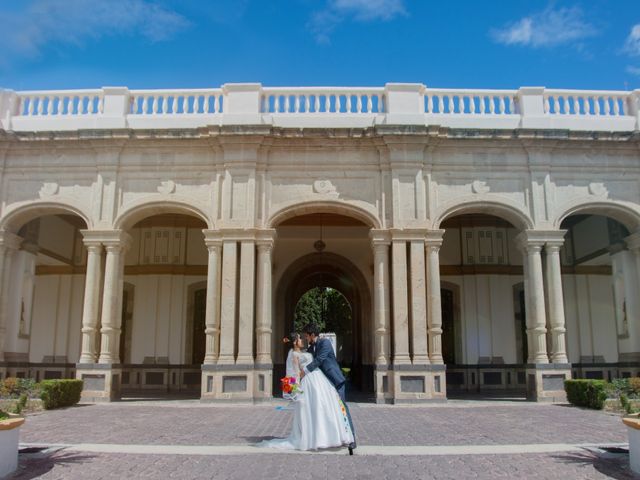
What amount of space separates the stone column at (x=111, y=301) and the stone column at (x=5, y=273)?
2.77 m

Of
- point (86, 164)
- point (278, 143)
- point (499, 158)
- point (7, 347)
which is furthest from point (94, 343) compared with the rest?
point (499, 158)

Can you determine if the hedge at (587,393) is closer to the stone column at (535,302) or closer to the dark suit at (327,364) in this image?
the stone column at (535,302)

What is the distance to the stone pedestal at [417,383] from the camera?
45.3 feet

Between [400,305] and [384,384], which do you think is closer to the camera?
[384,384]

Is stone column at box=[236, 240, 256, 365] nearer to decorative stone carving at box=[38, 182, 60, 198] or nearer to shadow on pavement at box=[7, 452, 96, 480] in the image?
decorative stone carving at box=[38, 182, 60, 198]

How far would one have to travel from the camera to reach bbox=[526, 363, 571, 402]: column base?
1414 cm

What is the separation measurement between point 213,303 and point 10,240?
19.5 ft

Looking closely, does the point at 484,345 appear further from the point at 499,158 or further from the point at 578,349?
the point at 499,158

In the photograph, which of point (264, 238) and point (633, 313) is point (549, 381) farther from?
point (264, 238)

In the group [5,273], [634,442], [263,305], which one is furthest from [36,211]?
[634,442]

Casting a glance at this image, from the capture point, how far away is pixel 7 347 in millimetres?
15812

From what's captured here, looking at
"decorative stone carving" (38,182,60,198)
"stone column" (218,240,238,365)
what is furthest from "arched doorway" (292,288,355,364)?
"decorative stone carving" (38,182,60,198)

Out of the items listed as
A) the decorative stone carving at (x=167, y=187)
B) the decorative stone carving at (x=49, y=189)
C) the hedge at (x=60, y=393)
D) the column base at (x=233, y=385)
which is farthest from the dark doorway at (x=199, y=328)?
the decorative stone carving at (x=49, y=189)

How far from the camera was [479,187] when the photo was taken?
1522 centimetres
